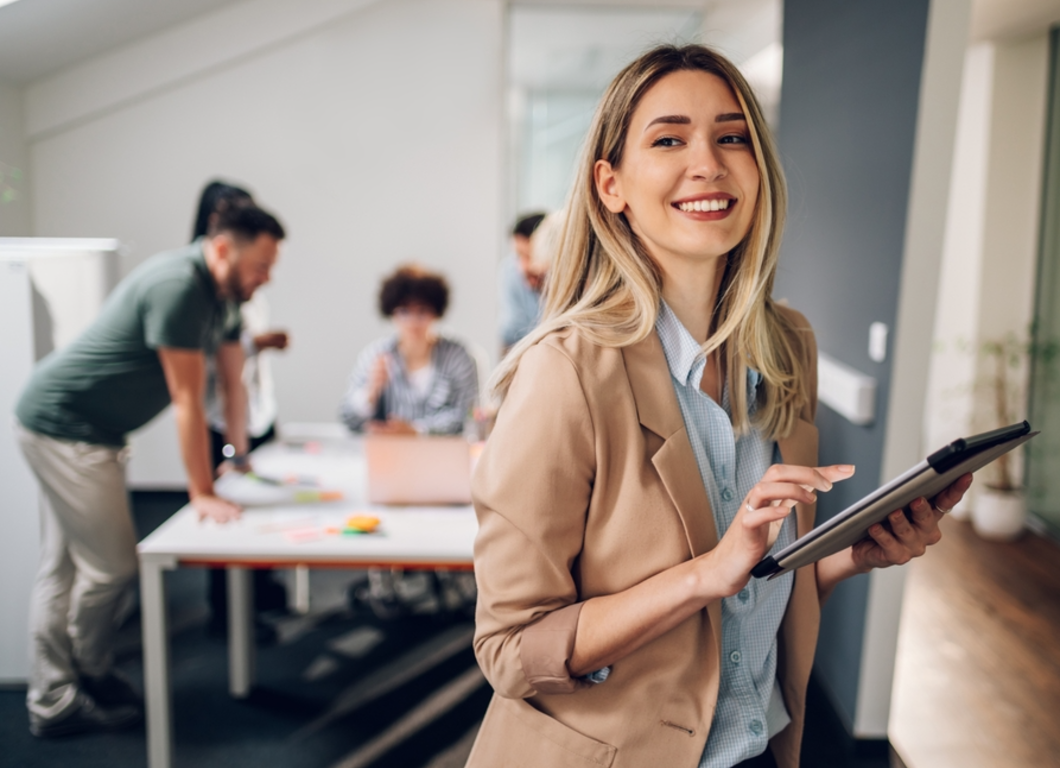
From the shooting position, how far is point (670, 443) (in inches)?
34.8

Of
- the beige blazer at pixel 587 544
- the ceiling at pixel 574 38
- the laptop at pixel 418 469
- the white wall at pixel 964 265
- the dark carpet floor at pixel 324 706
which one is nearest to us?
the beige blazer at pixel 587 544

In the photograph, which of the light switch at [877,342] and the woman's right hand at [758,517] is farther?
the light switch at [877,342]

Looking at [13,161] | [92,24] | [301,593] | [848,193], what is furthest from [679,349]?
[301,593]

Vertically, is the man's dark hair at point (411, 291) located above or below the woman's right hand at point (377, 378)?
above

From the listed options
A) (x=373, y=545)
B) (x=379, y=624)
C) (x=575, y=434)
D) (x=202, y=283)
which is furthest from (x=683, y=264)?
(x=379, y=624)

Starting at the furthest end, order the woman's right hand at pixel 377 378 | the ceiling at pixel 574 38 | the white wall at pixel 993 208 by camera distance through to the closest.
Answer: the ceiling at pixel 574 38 → the white wall at pixel 993 208 → the woman's right hand at pixel 377 378

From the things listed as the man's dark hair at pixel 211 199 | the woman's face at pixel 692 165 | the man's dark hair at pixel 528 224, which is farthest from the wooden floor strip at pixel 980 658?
the man's dark hair at pixel 211 199

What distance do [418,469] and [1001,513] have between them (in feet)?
10.3

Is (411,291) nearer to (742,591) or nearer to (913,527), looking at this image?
(742,591)

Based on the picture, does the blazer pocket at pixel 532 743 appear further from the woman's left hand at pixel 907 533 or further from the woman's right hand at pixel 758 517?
the woman's left hand at pixel 907 533

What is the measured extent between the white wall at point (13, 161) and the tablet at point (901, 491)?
2.06 metres

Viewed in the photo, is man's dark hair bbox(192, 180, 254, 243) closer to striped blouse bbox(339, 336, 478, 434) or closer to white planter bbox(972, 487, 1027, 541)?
striped blouse bbox(339, 336, 478, 434)

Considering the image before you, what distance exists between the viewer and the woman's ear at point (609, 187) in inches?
36.9

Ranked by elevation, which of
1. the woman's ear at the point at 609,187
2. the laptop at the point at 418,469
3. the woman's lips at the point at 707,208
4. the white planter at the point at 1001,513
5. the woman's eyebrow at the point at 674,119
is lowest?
the white planter at the point at 1001,513
